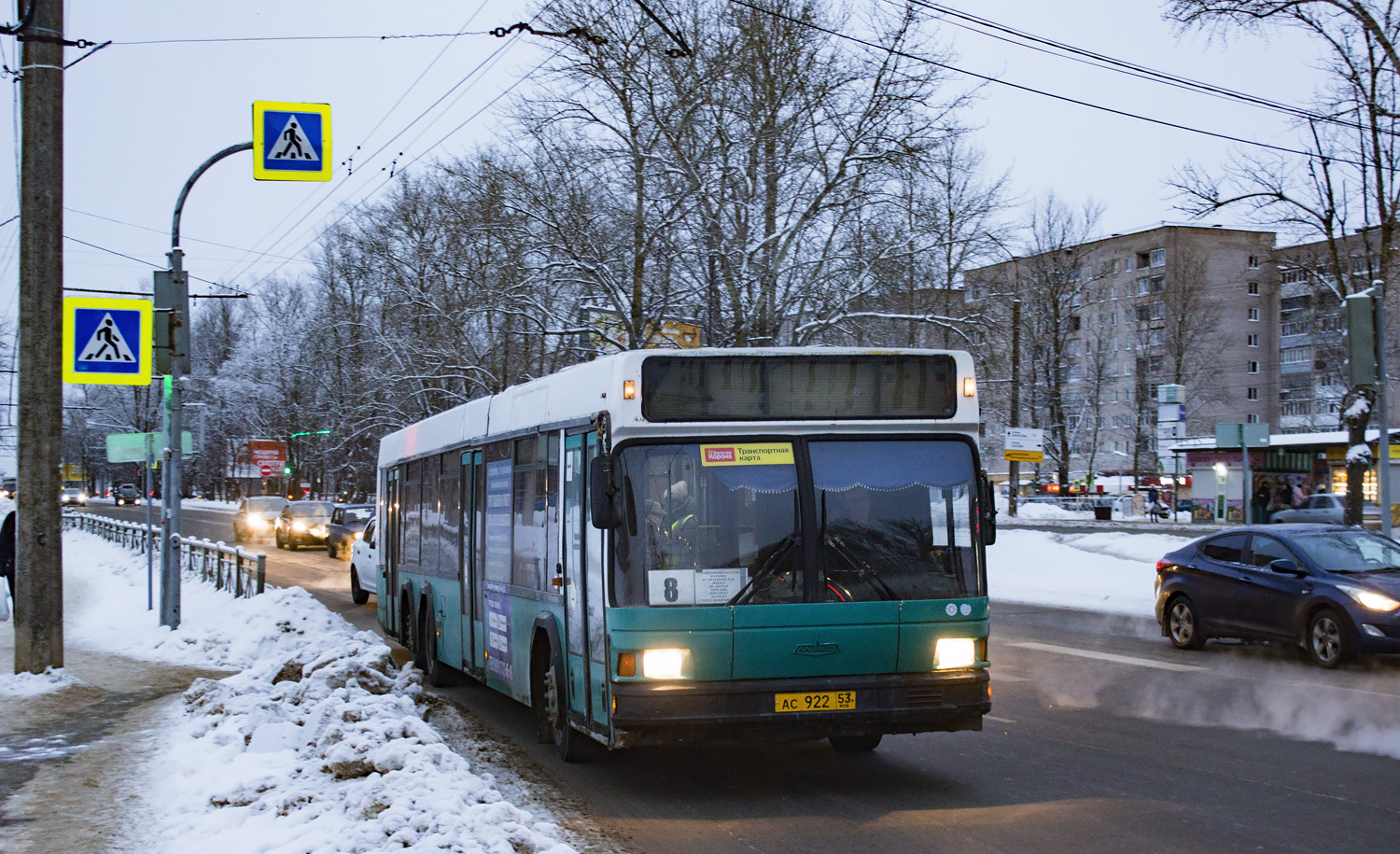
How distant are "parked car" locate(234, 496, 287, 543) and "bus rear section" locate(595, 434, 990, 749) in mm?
43321

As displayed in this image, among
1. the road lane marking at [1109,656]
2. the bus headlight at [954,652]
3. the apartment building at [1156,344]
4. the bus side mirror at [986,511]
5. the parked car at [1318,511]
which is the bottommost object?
the road lane marking at [1109,656]

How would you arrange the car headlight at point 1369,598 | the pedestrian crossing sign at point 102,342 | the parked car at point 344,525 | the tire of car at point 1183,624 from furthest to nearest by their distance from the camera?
the parked car at point 344,525
the tire of car at point 1183,624
the pedestrian crossing sign at point 102,342
the car headlight at point 1369,598

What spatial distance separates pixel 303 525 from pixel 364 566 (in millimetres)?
22406

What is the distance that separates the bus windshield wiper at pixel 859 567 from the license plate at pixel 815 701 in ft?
2.08

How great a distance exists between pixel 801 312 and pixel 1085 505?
142ft

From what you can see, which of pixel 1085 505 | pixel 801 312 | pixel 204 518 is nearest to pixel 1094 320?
pixel 1085 505

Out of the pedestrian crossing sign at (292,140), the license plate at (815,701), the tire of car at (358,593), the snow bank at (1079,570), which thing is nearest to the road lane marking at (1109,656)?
the snow bank at (1079,570)

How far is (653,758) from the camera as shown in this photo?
941cm

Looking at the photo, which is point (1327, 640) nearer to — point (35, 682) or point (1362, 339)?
point (1362, 339)

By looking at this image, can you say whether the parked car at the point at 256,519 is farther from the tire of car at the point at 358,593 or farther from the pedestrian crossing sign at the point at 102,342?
the pedestrian crossing sign at the point at 102,342

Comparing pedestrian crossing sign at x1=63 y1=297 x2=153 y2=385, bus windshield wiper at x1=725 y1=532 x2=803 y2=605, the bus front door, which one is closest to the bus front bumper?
the bus front door

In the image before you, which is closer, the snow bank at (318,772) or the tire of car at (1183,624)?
the snow bank at (318,772)

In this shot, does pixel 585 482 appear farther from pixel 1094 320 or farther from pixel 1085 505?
pixel 1094 320

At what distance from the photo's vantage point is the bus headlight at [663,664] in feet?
25.4
